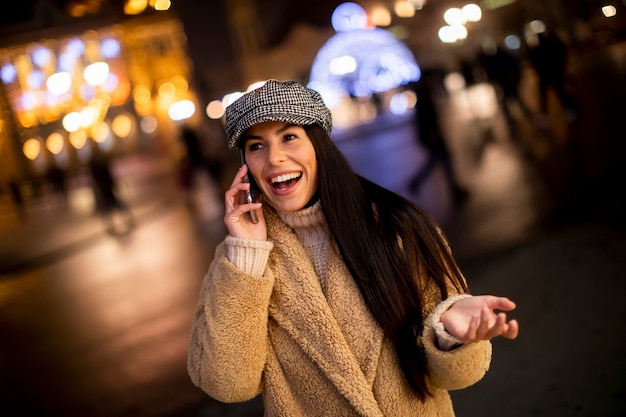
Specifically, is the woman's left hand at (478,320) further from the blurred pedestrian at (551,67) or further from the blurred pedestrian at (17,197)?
the blurred pedestrian at (17,197)

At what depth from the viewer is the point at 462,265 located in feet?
19.9

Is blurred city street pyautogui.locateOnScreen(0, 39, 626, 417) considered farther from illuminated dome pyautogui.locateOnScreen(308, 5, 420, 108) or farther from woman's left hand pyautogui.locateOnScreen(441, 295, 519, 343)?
woman's left hand pyautogui.locateOnScreen(441, 295, 519, 343)

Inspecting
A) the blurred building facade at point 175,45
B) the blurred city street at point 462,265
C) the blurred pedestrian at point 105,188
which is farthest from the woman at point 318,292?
the blurred pedestrian at point 105,188

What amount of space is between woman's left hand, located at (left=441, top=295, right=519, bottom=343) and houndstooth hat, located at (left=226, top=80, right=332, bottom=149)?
0.64 metres

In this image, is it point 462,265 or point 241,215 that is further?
point 462,265

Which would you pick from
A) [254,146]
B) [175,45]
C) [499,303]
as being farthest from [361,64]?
[499,303]

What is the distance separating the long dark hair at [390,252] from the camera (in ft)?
5.96

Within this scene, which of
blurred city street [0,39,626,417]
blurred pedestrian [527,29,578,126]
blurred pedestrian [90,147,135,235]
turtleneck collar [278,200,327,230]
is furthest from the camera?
blurred pedestrian [90,147,135,235]

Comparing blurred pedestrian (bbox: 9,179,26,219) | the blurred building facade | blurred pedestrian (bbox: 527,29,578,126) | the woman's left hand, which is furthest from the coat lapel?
blurred pedestrian (bbox: 9,179,26,219)

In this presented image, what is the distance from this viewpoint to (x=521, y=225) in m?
6.68

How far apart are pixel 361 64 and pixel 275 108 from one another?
877 centimetres

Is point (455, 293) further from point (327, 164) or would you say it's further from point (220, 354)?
point (220, 354)

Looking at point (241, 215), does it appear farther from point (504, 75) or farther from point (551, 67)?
point (504, 75)

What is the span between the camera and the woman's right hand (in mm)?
1883
